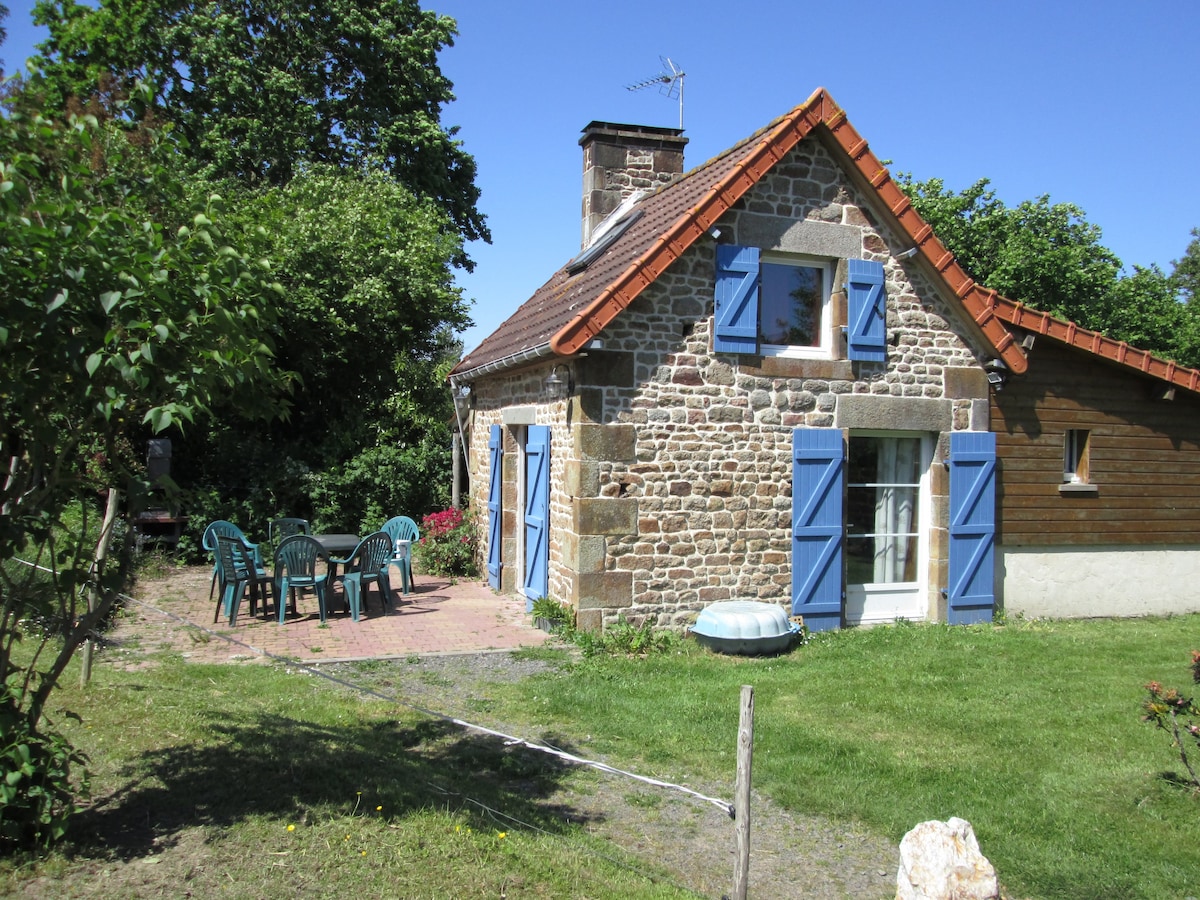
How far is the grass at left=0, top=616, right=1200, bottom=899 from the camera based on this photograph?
158 inches

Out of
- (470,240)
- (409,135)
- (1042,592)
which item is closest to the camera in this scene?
(1042,592)

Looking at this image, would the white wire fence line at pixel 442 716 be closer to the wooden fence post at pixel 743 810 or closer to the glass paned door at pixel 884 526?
the wooden fence post at pixel 743 810

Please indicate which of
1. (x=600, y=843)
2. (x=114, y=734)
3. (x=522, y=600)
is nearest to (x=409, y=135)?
(x=522, y=600)

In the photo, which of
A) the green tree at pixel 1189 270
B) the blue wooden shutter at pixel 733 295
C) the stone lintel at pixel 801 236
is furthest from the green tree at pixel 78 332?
the green tree at pixel 1189 270

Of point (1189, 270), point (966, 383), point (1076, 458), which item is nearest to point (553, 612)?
point (966, 383)

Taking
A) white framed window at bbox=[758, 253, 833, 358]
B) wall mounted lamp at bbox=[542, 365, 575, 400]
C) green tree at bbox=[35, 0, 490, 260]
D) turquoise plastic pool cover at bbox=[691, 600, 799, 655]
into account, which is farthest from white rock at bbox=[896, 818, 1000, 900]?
green tree at bbox=[35, 0, 490, 260]

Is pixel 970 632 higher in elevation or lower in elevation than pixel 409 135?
lower

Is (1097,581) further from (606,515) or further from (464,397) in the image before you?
(464,397)

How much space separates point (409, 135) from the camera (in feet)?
70.2

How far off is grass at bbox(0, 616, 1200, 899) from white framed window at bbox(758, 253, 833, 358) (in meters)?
3.31

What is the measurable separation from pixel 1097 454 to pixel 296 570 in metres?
9.70

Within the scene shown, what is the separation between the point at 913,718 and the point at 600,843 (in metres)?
3.36

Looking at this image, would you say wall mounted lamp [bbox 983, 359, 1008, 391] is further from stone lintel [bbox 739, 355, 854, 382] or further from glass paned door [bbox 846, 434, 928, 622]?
stone lintel [bbox 739, 355, 854, 382]

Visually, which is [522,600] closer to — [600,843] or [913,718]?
[913,718]
